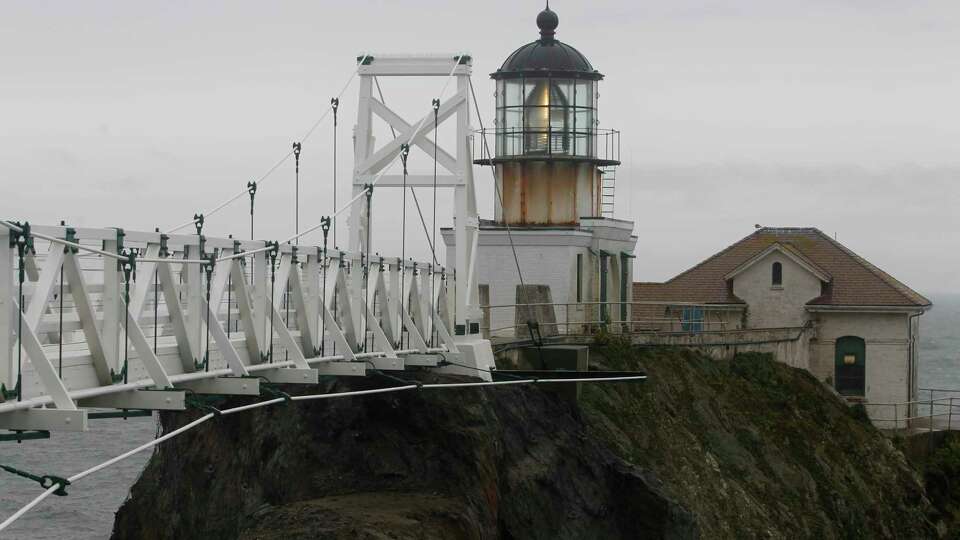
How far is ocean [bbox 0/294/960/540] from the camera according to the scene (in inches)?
1591

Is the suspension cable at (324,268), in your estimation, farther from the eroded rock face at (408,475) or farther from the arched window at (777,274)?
the arched window at (777,274)

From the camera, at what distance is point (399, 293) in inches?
739

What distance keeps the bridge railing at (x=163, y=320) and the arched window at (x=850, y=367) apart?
20223 mm

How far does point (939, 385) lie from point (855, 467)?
5158 cm

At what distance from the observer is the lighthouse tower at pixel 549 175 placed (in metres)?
31.5

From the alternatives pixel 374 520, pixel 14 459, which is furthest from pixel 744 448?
pixel 14 459

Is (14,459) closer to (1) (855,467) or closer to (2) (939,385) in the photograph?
(1) (855,467)

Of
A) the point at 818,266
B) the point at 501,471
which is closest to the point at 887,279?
the point at 818,266


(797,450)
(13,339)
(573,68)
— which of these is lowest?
(797,450)

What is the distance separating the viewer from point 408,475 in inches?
758

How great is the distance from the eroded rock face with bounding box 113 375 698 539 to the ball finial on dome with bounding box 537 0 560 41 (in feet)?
39.4

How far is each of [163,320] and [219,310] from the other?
899mm

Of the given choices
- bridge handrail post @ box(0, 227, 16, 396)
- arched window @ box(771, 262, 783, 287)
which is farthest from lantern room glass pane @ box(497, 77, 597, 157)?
bridge handrail post @ box(0, 227, 16, 396)

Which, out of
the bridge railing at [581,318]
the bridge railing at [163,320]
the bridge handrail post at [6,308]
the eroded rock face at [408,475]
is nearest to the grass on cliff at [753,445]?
the bridge railing at [581,318]
